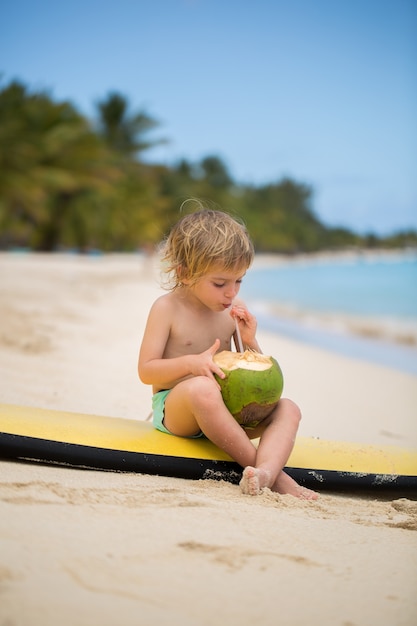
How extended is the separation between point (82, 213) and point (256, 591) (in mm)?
29531

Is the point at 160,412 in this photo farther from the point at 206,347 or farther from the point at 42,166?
the point at 42,166

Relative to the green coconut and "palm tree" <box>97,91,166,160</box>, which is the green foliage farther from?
the green coconut

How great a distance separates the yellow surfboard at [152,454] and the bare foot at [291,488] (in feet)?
0.44

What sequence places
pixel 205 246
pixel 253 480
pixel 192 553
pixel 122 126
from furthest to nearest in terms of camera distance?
pixel 122 126
pixel 205 246
pixel 253 480
pixel 192 553

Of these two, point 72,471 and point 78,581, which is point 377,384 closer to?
point 72,471

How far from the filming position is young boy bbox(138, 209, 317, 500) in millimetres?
2553

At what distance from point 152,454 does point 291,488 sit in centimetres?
53

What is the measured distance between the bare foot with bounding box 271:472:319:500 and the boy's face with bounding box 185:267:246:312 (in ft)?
2.29

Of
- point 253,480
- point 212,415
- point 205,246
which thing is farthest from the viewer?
point 205,246

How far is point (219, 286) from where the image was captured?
2.75 m

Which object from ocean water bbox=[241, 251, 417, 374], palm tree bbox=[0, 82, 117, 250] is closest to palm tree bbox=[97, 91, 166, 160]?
palm tree bbox=[0, 82, 117, 250]

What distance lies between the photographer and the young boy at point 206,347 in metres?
2.55

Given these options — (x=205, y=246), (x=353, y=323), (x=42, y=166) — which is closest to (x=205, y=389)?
(x=205, y=246)

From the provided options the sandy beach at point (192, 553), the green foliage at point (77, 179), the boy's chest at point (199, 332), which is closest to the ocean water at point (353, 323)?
the green foliage at point (77, 179)
